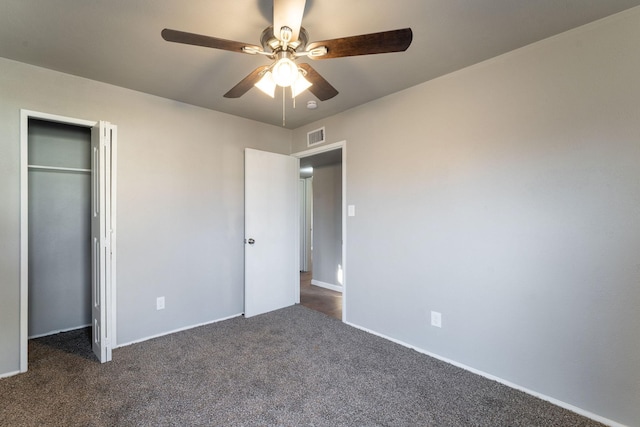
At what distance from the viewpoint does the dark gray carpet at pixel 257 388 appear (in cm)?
176

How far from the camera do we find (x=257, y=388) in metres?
2.06

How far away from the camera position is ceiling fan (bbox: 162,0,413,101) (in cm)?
136

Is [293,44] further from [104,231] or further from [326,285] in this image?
[326,285]

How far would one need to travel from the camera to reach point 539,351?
6.45 feet

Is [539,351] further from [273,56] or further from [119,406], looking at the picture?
[119,406]

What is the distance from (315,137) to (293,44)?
2.04 m

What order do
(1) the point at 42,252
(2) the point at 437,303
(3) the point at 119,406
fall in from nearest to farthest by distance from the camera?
(3) the point at 119,406 → (2) the point at 437,303 → (1) the point at 42,252

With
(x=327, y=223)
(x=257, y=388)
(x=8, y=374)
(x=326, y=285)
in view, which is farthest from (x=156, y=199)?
(x=326, y=285)

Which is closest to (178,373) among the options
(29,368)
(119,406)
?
(119,406)

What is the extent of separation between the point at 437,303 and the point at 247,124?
288 cm

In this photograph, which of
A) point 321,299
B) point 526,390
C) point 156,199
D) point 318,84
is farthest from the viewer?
point 321,299

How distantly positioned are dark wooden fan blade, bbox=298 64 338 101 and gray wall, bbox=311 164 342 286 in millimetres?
2808

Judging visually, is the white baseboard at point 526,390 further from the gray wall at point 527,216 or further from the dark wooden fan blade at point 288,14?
the dark wooden fan blade at point 288,14

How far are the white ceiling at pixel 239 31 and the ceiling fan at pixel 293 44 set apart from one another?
0.27 meters
